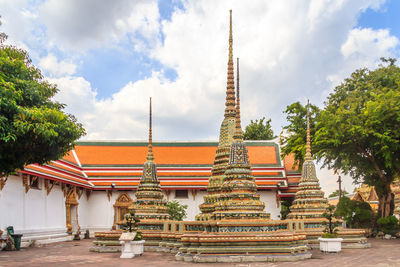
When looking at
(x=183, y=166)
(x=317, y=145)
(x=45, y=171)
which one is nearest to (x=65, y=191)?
(x=45, y=171)

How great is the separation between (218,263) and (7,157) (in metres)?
6.09

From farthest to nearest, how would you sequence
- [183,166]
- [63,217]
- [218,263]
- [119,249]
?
[183,166]
[63,217]
[119,249]
[218,263]

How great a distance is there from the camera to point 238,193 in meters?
13.1

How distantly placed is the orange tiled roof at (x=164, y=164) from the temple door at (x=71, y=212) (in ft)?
3.36

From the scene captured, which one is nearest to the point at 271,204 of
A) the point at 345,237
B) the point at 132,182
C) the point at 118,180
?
the point at 132,182

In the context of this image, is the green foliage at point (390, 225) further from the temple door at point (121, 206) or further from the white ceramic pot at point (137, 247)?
the temple door at point (121, 206)

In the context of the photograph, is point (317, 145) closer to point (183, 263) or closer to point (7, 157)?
point (183, 263)

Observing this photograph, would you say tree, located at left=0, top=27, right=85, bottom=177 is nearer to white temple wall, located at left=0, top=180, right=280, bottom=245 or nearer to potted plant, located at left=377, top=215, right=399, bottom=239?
white temple wall, located at left=0, top=180, right=280, bottom=245

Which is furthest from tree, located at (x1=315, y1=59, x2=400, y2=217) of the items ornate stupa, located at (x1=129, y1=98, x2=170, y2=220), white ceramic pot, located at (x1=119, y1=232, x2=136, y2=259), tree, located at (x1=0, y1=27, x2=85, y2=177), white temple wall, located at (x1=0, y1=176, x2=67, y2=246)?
tree, located at (x1=0, y1=27, x2=85, y2=177)

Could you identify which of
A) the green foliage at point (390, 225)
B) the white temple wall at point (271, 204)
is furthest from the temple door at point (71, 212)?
the green foliage at point (390, 225)

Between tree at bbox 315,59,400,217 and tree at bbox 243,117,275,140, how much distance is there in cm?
1737

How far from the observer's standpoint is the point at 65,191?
25.4m

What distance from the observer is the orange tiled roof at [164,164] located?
2861 centimetres

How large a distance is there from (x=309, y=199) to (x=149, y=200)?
23.7 feet
